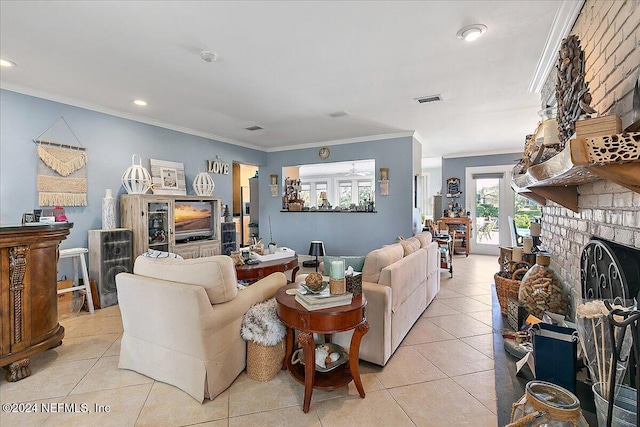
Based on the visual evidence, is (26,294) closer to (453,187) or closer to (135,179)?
(135,179)

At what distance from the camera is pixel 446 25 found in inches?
85.4

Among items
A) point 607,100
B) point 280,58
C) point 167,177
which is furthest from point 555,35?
point 167,177

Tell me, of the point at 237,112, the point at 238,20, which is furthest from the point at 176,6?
the point at 237,112

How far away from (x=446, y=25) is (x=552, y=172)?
5.11 ft

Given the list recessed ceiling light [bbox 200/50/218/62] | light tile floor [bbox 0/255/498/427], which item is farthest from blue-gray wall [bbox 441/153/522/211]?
recessed ceiling light [bbox 200/50/218/62]

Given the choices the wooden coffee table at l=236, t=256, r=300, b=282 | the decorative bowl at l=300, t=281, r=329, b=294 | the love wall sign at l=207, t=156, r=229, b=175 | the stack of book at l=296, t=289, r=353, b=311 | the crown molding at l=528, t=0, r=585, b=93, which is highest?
the crown molding at l=528, t=0, r=585, b=93

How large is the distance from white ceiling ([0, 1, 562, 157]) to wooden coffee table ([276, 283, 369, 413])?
76.8 inches

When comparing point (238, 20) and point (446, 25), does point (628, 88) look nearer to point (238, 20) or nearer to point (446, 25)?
point (446, 25)

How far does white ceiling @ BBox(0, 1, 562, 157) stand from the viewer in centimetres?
203

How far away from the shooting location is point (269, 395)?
200cm

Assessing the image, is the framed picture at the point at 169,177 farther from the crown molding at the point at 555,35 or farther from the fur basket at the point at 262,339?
the crown molding at the point at 555,35

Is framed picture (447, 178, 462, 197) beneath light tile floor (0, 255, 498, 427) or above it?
above

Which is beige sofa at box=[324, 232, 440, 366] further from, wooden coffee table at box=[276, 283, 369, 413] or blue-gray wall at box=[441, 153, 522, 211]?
blue-gray wall at box=[441, 153, 522, 211]

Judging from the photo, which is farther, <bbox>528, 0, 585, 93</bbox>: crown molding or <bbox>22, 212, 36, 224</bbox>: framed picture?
<bbox>22, 212, 36, 224</bbox>: framed picture
